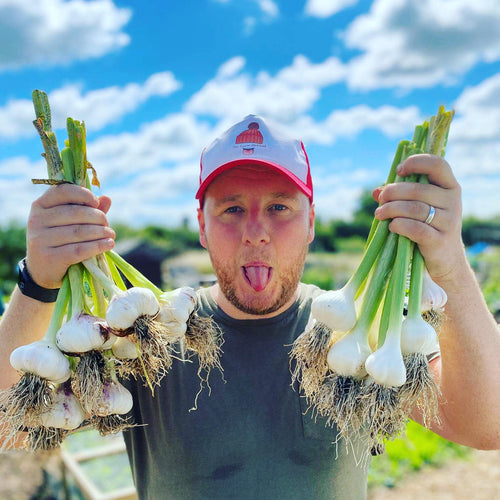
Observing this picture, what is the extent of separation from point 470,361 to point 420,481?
436 cm

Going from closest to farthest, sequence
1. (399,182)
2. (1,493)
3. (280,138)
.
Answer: (399,182) → (280,138) → (1,493)

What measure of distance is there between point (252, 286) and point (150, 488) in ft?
2.72

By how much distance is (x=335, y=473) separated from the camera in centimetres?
173

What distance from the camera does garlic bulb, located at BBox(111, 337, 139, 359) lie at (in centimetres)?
139

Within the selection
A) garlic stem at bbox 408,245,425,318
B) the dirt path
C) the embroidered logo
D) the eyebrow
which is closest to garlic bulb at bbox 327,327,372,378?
garlic stem at bbox 408,245,425,318

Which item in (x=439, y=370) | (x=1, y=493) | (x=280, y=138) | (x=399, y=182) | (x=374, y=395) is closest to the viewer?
(x=374, y=395)

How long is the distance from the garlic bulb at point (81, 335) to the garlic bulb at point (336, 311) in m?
0.58

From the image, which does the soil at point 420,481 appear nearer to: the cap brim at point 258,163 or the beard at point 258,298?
the beard at point 258,298

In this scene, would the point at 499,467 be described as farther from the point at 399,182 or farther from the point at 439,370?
the point at 399,182

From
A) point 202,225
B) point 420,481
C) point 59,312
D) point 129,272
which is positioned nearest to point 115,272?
point 129,272

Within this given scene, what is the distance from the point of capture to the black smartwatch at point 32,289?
56.9 inches

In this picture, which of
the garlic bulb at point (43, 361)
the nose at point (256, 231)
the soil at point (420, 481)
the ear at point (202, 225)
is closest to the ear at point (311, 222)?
the nose at point (256, 231)

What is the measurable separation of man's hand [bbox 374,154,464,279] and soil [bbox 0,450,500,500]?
432cm

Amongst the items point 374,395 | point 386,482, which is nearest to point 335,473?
point 374,395
